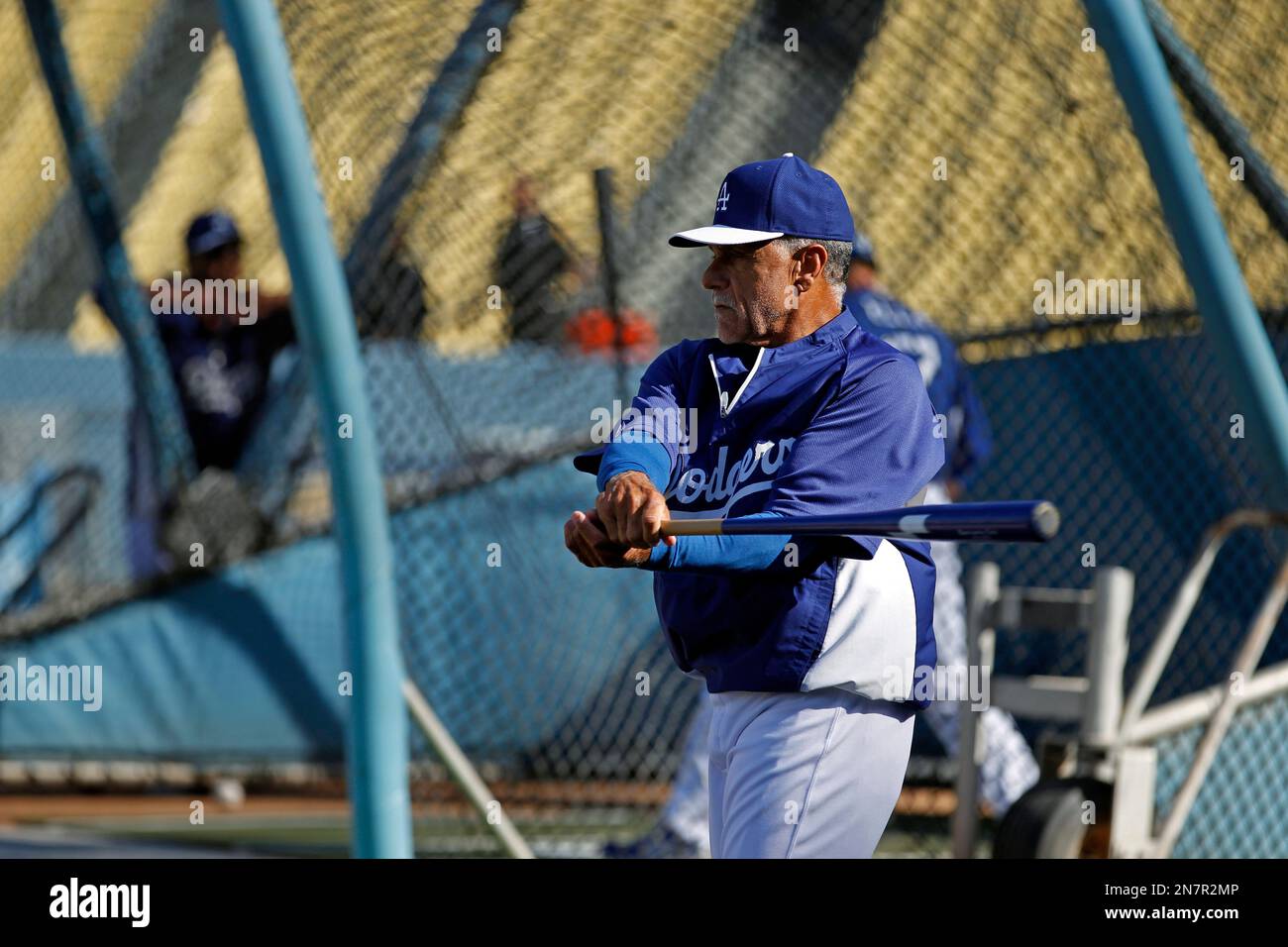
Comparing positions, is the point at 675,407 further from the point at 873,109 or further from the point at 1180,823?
the point at 873,109

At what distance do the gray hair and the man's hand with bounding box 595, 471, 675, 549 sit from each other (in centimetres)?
52

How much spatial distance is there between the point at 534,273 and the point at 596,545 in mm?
3885

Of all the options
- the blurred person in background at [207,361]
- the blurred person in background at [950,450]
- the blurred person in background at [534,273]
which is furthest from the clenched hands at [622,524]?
the blurred person in background at [207,361]

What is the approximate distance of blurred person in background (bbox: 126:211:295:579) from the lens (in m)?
7.30

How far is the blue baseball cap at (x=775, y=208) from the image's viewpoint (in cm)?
325

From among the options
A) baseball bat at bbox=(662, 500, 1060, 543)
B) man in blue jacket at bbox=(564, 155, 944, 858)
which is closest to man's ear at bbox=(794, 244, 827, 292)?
man in blue jacket at bbox=(564, 155, 944, 858)

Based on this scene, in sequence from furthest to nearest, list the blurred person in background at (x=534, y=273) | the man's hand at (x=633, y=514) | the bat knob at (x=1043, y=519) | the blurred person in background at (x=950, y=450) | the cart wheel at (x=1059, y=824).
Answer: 1. the blurred person in background at (x=534, y=273)
2. the blurred person in background at (x=950, y=450)
3. the cart wheel at (x=1059, y=824)
4. the man's hand at (x=633, y=514)
5. the bat knob at (x=1043, y=519)

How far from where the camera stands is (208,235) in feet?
23.9

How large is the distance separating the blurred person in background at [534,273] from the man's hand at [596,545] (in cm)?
370

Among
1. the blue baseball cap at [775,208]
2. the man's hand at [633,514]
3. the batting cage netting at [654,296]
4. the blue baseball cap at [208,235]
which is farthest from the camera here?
the blue baseball cap at [208,235]

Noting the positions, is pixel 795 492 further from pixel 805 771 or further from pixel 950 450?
pixel 950 450

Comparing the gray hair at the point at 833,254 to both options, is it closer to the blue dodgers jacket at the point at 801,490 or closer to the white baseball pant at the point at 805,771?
the blue dodgers jacket at the point at 801,490

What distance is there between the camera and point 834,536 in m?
3.13

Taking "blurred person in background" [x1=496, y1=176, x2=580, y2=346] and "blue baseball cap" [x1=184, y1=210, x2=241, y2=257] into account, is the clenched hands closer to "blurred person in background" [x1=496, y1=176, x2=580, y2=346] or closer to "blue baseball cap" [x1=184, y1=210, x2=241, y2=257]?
"blurred person in background" [x1=496, y1=176, x2=580, y2=346]
